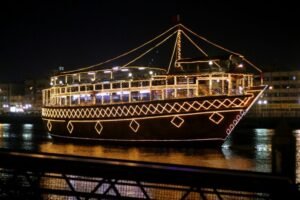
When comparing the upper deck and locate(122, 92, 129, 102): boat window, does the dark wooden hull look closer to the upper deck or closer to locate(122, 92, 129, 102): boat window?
the upper deck

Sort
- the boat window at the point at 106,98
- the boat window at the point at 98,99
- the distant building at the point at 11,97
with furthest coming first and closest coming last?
the distant building at the point at 11,97 < the boat window at the point at 98,99 < the boat window at the point at 106,98

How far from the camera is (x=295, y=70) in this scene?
351ft

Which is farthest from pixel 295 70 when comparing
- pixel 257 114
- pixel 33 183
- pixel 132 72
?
pixel 33 183

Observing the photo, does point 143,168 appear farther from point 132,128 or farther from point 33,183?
point 132,128

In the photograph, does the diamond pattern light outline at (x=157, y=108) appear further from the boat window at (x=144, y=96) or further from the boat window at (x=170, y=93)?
the boat window at (x=144, y=96)

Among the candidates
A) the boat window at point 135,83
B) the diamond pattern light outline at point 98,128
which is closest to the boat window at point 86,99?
the diamond pattern light outline at point 98,128

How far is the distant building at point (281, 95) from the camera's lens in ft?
342

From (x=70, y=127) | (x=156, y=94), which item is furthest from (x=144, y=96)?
(x=70, y=127)

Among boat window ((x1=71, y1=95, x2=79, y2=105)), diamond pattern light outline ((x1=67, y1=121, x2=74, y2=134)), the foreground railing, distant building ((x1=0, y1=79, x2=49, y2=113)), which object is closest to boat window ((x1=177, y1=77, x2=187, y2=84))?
boat window ((x1=71, y1=95, x2=79, y2=105))

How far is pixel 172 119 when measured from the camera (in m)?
34.6

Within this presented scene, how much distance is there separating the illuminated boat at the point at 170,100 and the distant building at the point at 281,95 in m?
66.6

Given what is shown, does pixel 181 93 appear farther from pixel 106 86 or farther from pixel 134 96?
pixel 106 86

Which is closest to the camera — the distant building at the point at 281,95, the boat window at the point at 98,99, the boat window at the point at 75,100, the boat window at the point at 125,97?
the boat window at the point at 125,97

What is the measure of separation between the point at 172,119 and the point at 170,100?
4.19 feet
